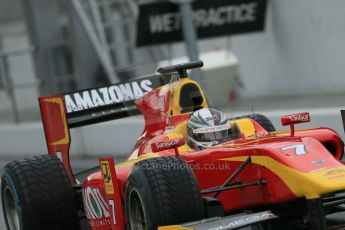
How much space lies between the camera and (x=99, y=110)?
31.6ft

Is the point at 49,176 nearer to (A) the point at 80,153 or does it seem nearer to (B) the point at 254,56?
(A) the point at 80,153

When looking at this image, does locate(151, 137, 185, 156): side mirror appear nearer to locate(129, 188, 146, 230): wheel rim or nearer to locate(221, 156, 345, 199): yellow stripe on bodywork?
locate(129, 188, 146, 230): wheel rim

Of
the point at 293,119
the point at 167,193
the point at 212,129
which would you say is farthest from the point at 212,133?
the point at 167,193

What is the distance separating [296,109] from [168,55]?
4615 mm

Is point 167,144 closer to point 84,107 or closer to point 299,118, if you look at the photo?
point 299,118

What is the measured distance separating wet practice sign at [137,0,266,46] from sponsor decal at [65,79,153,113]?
Answer: 899 cm

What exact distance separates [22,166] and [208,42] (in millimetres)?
15747

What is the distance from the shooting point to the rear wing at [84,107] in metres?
9.04

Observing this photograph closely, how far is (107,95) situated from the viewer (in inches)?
382

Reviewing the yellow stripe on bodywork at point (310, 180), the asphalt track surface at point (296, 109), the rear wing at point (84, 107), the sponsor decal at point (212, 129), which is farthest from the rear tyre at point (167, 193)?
the rear wing at point (84, 107)

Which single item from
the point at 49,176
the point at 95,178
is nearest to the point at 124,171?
the point at 95,178

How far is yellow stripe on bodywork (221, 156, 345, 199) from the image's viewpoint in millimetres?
6324

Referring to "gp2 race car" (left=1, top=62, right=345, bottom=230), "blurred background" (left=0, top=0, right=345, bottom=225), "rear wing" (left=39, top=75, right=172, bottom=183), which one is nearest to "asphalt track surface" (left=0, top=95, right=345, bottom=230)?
"blurred background" (left=0, top=0, right=345, bottom=225)

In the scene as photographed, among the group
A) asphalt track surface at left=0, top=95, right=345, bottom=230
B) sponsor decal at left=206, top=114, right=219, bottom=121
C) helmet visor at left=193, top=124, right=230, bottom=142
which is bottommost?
asphalt track surface at left=0, top=95, right=345, bottom=230
